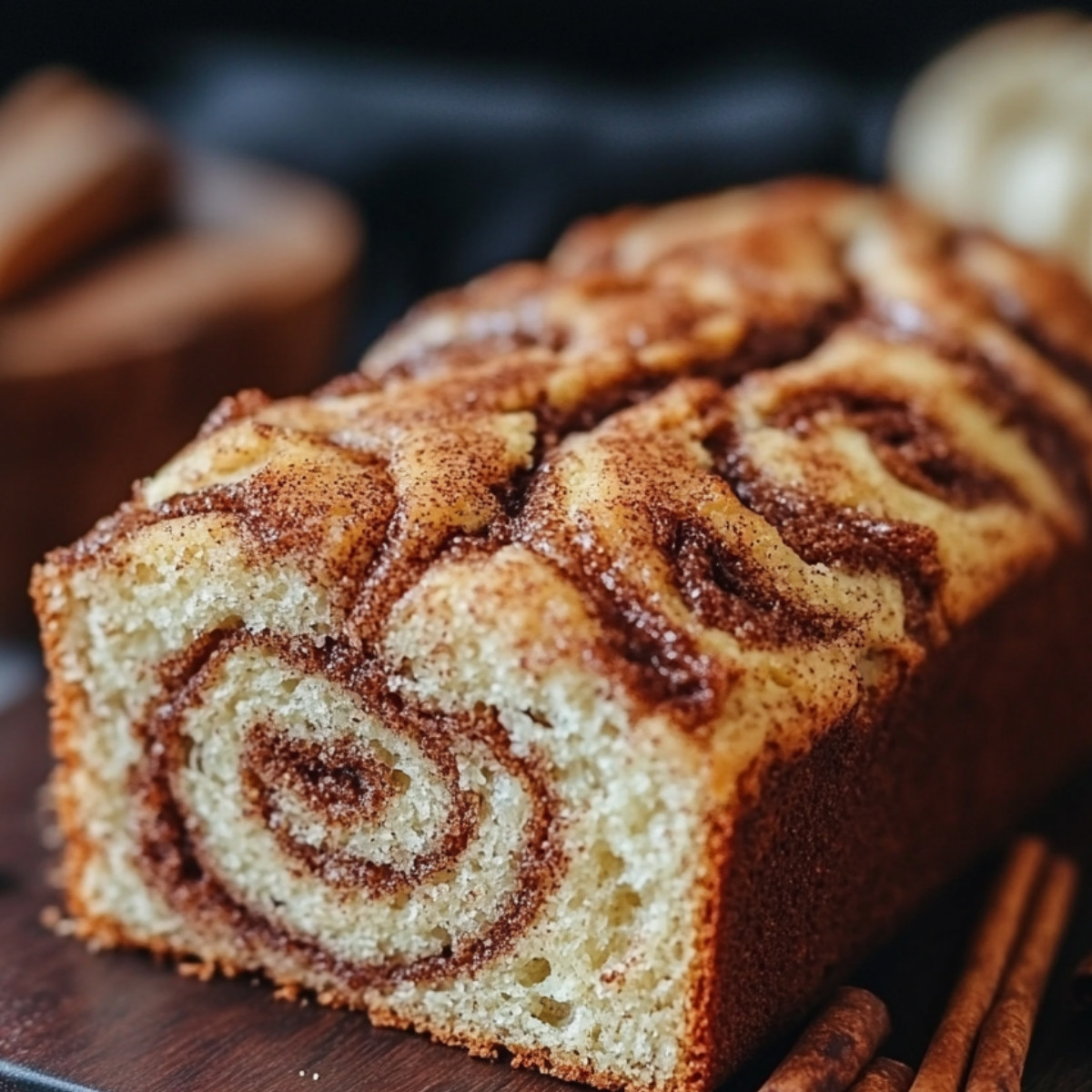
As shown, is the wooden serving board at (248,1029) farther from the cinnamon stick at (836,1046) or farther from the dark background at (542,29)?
the dark background at (542,29)

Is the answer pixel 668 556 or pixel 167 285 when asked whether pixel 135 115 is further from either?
pixel 668 556

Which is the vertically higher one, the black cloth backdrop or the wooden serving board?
the black cloth backdrop

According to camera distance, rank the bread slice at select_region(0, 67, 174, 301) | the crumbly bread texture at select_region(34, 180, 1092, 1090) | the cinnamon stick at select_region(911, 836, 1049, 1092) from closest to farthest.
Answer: the crumbly bread texture at select_region(34, 180, 1092, 1090) → the cinnamon stick at select_region(911, 836, 1049, 1092) → the bread slice at select_region(0, 67, 174, 301)

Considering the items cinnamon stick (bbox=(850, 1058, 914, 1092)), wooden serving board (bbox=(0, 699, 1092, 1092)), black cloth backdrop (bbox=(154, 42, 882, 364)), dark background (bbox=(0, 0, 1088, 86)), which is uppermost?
dark background (bbox=(0, 0, 1088, 86))

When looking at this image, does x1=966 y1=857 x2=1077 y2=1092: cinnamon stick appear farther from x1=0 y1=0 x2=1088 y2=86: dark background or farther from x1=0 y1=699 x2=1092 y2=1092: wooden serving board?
x1=0 y1=0 x2=1088 y2=86: dark background

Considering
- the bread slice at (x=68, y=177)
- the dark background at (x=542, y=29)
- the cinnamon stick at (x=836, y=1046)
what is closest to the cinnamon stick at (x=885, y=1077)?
the cinnamon stick at (x=836, y=1046)

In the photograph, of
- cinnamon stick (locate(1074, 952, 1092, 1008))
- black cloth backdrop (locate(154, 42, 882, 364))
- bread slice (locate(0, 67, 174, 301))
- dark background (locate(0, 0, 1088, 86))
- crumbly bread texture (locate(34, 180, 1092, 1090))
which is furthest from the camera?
dark background (locate(0, 0, 1088, 86))

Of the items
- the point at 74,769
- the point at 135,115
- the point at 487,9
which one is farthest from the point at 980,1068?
the point at 487,9

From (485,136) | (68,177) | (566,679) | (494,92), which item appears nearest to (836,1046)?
(566,679)

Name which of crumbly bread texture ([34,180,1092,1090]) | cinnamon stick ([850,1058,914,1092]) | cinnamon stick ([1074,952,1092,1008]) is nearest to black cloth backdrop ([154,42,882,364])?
crumbly bread texture ([34,180,1092,1090])
